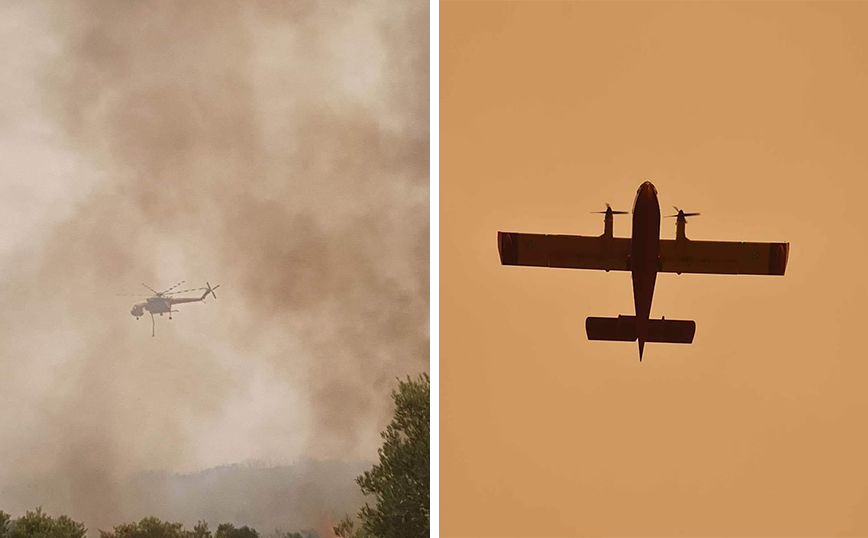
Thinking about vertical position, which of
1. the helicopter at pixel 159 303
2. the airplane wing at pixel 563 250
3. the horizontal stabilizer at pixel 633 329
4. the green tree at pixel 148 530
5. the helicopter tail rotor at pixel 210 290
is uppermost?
the airplane wing at pixel 563 250

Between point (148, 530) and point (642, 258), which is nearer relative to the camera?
point (642, 258)

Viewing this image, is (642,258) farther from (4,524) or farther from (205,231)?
(4,524)

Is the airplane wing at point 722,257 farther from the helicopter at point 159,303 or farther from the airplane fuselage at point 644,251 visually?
the helicopter at point 159,303

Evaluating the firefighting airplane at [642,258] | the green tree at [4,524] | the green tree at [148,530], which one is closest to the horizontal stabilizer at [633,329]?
the firefighting airplane at [642,258]

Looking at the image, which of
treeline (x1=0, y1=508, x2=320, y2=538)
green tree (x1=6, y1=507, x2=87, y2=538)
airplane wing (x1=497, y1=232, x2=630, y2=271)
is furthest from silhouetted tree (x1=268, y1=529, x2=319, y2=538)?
airplane wing (x1=497, y1=232, x2=630, y2=271)

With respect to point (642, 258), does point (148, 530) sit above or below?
below

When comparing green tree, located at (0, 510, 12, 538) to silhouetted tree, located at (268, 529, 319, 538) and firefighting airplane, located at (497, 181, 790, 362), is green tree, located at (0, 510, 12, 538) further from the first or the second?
firefighting airplane, located at (497, 181, 790, 362)

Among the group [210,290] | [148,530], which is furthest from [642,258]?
[148,530]
